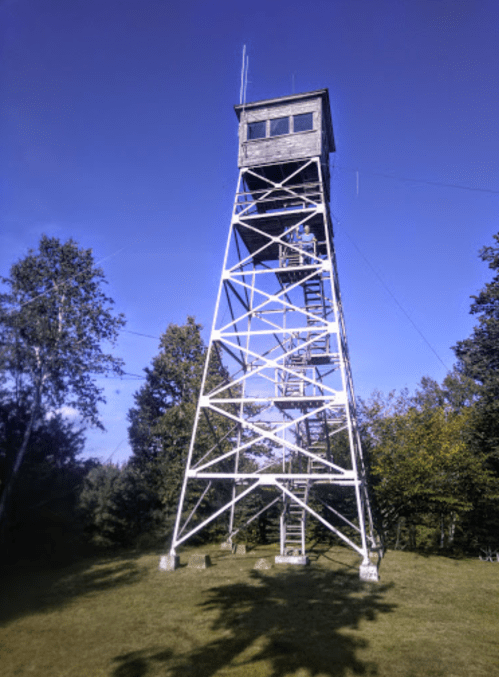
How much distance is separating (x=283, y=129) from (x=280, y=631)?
15555 millimetres

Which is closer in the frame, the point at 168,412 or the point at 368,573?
the point at 368,573

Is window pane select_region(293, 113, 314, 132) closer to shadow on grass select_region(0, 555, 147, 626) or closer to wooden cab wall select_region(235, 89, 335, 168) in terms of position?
wooden cab wall select_region(235, 89, 335, 168)

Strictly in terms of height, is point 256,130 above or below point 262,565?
above

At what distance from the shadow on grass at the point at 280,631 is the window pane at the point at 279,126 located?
48.9 ft

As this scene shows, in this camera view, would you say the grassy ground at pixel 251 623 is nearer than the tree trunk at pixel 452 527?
Yes

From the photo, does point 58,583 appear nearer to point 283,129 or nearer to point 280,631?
point 280,631

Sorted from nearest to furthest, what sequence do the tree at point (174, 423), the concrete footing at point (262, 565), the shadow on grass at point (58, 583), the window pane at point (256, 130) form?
1. the shadow on grass at point (58, 583)
2. the concrete footing at point (262, 565)
3. the window pane at point (256, 130)
4. the tree at point (174, 423)

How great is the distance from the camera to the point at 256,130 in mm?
16031

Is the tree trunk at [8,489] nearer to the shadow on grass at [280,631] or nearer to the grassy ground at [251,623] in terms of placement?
the grassy ground at [251,623]

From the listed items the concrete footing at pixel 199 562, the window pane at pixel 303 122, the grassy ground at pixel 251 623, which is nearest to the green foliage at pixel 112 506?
Answer: the grassy ground at pixel 251 623

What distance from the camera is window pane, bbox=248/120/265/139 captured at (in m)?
16.0

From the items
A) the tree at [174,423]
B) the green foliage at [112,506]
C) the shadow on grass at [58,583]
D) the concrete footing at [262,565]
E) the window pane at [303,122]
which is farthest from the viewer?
the tree at [174,423]

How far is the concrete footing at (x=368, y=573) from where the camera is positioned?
1000 centimetres

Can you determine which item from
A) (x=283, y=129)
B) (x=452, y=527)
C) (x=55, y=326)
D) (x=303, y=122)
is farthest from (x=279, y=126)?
(x=452, y=527)
